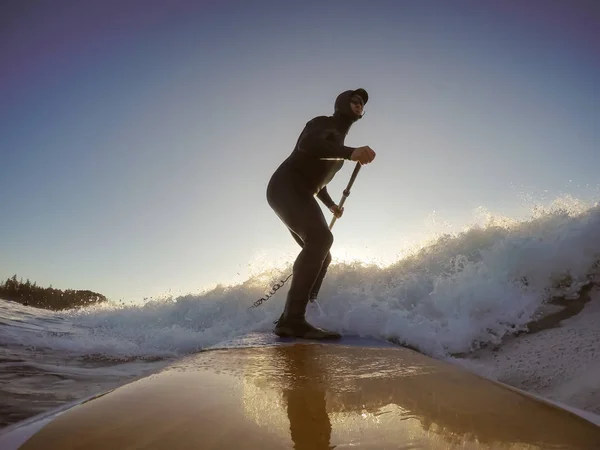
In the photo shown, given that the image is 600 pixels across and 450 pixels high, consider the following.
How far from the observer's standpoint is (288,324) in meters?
3.41

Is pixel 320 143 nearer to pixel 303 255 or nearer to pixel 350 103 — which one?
pixel 350 103

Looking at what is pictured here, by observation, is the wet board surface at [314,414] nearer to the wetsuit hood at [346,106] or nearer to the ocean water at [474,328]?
the ocean water at [474,328]

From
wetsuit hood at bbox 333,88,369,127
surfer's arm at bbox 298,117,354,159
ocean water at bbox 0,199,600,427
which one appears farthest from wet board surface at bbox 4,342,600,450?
wetsuit hood at bbox 333,88,369,127

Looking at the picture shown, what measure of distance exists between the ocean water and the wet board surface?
58 cm

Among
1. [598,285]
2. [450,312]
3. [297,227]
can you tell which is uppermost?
[297,227]

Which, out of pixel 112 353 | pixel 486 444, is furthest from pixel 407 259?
pixel 486 444

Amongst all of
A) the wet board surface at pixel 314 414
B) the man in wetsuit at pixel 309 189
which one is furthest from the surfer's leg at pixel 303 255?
the wet board surface at pixel 314 414

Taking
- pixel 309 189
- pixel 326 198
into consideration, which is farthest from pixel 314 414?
pixel 326 198

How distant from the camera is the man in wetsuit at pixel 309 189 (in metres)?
3.40

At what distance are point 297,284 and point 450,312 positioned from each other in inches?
60.8

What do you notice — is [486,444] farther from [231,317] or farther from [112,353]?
[231,317]

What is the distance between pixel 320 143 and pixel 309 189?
0.54 metres

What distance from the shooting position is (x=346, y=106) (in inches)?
150

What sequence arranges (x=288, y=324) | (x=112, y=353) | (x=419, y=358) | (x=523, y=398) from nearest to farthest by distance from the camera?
(x=523, y=398), (x=419, y=358), (x=288, y=324), (x=112, y=353)
